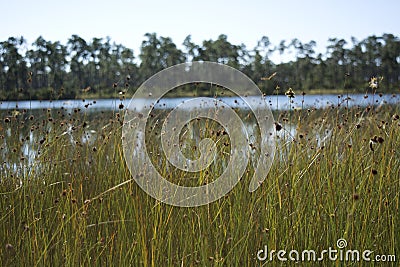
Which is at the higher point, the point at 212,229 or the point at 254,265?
the point at 212,229

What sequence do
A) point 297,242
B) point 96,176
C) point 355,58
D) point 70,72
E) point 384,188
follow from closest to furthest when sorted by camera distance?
point 297,242
point 384,188
point 96,176
point 70,72
point 355,58

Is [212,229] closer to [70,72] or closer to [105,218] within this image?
[105,218]

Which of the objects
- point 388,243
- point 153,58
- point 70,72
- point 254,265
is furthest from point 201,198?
point 153,58

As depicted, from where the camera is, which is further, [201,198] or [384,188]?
[384,188]

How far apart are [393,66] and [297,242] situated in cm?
4520

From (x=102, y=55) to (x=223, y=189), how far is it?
37.5 meters

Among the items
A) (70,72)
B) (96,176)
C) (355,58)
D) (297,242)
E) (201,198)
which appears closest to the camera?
(297,242)

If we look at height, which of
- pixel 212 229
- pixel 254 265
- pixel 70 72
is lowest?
pixel 254 265

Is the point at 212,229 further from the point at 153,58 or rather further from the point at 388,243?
the point at 153,58

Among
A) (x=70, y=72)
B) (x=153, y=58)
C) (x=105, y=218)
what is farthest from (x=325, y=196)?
(x=153, y=58)

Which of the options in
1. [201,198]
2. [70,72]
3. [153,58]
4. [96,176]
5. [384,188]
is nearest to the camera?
[201,198]

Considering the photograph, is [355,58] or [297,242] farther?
[355,58]

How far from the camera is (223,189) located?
2842 mm

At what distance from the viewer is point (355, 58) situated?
4478 cm
